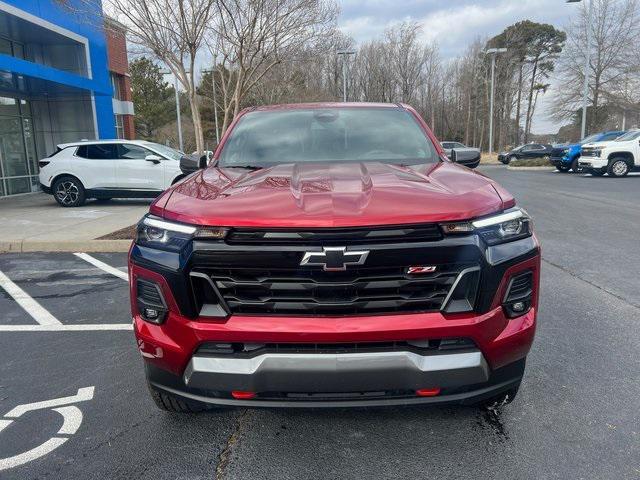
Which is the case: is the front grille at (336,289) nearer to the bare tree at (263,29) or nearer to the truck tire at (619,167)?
the bare tree at (263,29)

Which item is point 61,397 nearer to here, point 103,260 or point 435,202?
point 435,202

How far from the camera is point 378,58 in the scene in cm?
4472

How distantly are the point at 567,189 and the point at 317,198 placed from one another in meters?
15.2

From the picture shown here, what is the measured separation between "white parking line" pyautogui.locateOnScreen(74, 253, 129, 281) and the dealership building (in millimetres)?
8106

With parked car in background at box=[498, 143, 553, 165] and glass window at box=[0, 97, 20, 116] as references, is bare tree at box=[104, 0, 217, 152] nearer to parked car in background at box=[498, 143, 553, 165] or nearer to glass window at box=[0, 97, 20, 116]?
glass window at box=[0, 97, 20, 116]

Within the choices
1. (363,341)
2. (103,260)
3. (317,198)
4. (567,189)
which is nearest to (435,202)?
(317,198)

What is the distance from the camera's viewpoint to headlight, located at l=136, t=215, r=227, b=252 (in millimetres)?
2088

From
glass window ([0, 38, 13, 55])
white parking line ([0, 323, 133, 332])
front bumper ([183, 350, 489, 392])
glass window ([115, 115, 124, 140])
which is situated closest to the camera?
front bumper ([183, 350, 489, 392])

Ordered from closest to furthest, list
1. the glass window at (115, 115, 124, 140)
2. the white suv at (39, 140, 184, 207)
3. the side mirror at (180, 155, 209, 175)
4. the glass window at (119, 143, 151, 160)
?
the side mirror at (180, 155, 209, 175), the white suv at (39, 140, 184, 207), the glass window at (119, 143, 151, 160), the glass window at (115, 115, 124, 140)

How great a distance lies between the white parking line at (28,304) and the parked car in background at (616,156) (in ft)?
65.1

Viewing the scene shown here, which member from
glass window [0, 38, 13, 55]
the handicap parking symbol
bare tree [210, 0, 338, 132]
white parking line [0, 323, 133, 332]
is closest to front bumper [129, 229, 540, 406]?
the handicap parking symbol

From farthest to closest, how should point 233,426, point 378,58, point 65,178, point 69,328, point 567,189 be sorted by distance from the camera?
point 378,58 → point 567,189 → point 65,178 → point 69,328 → point 233,426

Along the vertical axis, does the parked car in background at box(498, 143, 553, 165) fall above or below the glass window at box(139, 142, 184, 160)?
below

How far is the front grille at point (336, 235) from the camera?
2.01m
